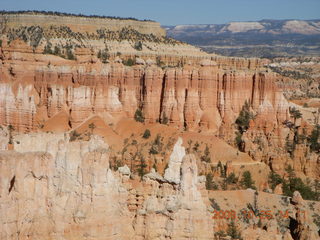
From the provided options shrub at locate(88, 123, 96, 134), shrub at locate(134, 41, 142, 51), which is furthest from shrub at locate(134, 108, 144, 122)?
shrub at locate(134, 41, 142, 51)

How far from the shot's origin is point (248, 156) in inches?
2126

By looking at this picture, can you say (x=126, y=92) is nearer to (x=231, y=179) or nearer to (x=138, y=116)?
(x=138, y=116)

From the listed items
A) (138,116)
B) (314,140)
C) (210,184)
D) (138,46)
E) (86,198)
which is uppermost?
(138,46)

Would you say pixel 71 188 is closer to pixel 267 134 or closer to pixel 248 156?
pixel 248 156

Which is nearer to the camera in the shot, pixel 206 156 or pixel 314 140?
pixel 206 156

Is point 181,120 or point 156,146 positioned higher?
point 181,120

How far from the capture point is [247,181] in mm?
48562

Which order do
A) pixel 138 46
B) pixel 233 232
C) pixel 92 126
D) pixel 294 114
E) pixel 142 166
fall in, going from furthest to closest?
pixel 138 46, pixel 294 114, pixel 92 126, pixel 142 166, pixel 233 232

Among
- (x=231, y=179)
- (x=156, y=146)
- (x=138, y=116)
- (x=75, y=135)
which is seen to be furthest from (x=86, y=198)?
(x=138, y=116)

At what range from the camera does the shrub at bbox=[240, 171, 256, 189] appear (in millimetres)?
47900

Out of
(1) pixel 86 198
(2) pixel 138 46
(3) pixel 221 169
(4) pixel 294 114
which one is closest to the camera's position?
(1) pixel 86 198

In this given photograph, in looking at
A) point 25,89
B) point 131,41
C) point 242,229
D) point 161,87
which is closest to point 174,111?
point 161,87

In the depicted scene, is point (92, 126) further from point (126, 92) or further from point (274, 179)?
point (274, 179)

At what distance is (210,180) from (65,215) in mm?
23256
